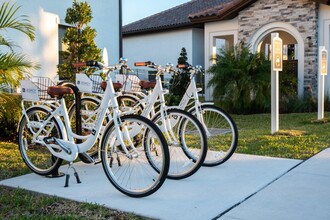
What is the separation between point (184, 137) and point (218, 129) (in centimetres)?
86

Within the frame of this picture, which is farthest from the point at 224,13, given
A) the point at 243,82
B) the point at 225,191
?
the point at 225,191

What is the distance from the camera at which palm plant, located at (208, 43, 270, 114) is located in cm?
1190

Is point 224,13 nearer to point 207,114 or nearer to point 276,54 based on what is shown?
point 276,54

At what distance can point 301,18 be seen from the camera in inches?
512

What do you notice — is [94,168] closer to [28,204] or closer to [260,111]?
[28,204]

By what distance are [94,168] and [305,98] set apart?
9243 millimetres

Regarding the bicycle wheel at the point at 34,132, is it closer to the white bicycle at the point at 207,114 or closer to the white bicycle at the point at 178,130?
the white bicycle at the point at 178,130

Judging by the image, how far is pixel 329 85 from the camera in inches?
503

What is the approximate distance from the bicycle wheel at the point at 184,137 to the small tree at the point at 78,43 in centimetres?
381

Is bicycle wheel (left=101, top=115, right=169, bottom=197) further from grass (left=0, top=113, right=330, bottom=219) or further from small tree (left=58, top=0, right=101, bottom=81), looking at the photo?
small tree (left=58, top=0, right=101, bottom=81)

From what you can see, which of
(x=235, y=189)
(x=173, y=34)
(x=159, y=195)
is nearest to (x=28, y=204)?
(x=159, y=195)

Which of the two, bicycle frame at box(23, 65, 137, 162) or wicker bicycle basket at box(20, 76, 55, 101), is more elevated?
wicker bicycle basket at box(20, 76, 55, 101)

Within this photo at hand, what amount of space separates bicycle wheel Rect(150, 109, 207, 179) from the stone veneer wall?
890 centimetres

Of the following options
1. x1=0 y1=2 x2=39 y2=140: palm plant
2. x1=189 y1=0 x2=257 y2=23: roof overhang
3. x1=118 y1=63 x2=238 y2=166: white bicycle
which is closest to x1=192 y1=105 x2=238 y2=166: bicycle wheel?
x1=118 y1=63 x2=238 y2=166: white bicycle
